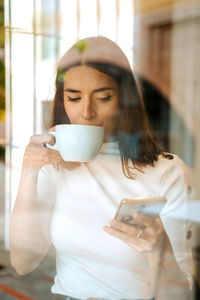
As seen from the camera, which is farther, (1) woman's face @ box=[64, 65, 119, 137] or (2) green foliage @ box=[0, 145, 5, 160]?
(2) green foliage @ box=[0, 145, 5, 160]

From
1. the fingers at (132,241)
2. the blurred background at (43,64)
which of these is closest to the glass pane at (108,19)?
the blurred background at (43,64)

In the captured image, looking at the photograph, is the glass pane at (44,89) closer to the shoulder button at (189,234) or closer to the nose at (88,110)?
the nose at (88,110)

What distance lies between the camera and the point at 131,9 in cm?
48

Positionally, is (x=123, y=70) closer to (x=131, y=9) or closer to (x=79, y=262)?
(x=131, y=9)

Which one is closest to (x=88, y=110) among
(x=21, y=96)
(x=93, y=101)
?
(x=93, y=101)

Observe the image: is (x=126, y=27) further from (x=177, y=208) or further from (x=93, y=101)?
(x=177, y=208)

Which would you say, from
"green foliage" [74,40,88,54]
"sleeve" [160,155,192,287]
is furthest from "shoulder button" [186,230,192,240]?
"green foliage" [74,40,88,54]

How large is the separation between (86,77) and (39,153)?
10cm

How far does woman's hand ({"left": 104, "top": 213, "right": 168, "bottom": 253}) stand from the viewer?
0.40m

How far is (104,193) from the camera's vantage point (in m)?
0.44

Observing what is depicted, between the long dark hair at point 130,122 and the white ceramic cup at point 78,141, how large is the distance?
0.02m

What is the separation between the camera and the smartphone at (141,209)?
40 centimetres

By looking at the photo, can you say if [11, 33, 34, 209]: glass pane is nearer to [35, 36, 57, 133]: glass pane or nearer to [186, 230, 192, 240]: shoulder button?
[35, 36, 57, 133]: glass pane

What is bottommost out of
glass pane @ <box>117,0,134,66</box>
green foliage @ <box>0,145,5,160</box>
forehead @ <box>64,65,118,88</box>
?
green foliage @ <box>0,145,5,160</box>
